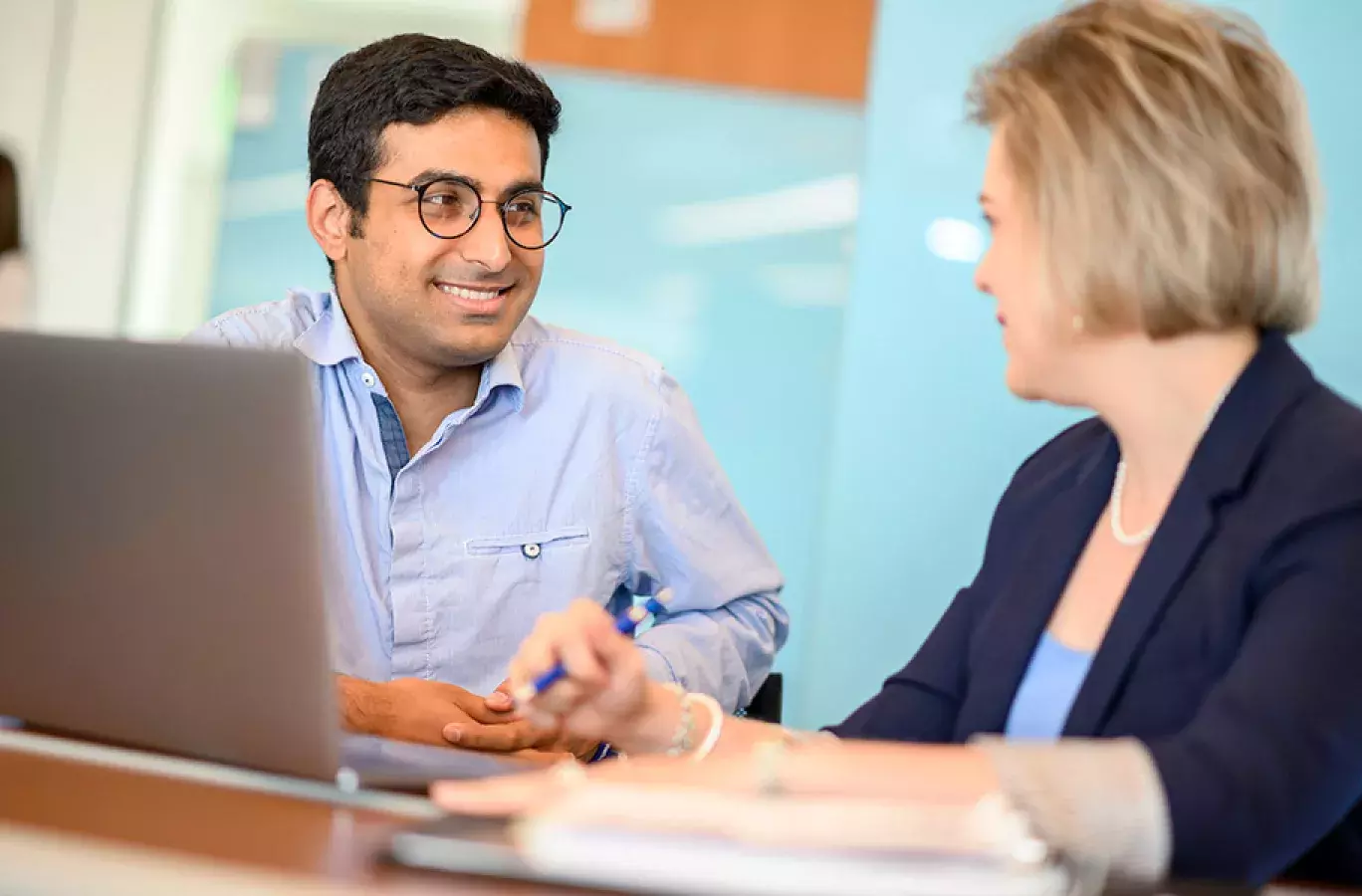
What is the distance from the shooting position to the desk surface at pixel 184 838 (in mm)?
648

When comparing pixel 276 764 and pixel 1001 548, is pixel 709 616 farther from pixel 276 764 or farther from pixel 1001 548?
pixel 276 764

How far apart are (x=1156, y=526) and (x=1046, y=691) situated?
17 cm

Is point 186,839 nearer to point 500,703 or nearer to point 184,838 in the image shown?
point 184,838

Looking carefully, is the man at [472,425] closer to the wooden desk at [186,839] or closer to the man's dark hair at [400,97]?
the man's dark hair at [400,97]

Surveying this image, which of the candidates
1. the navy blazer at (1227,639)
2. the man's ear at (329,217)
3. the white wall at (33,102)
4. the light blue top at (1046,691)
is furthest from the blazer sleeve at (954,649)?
the white wall at (33,102)

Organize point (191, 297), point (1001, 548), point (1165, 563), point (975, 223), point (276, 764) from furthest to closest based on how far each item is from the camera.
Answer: point (191, 297) → point (975, 223) → point (1001, 548) → point (1165, 563) → point (276, 764)

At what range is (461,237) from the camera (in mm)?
1858

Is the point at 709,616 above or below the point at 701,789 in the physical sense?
below

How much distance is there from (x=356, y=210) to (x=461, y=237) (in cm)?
18

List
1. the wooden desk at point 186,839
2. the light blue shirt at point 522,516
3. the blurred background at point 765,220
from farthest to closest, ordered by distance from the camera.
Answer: the blurred background at point 765,220, the light blue shirt at point 522,516, the wooden desk at point 186,839

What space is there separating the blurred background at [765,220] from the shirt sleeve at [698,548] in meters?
1.07

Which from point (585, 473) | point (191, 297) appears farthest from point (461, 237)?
point (191, 297)

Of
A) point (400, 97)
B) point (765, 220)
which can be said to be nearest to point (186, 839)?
point (400, 97)

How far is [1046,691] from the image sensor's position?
1.22 meters
